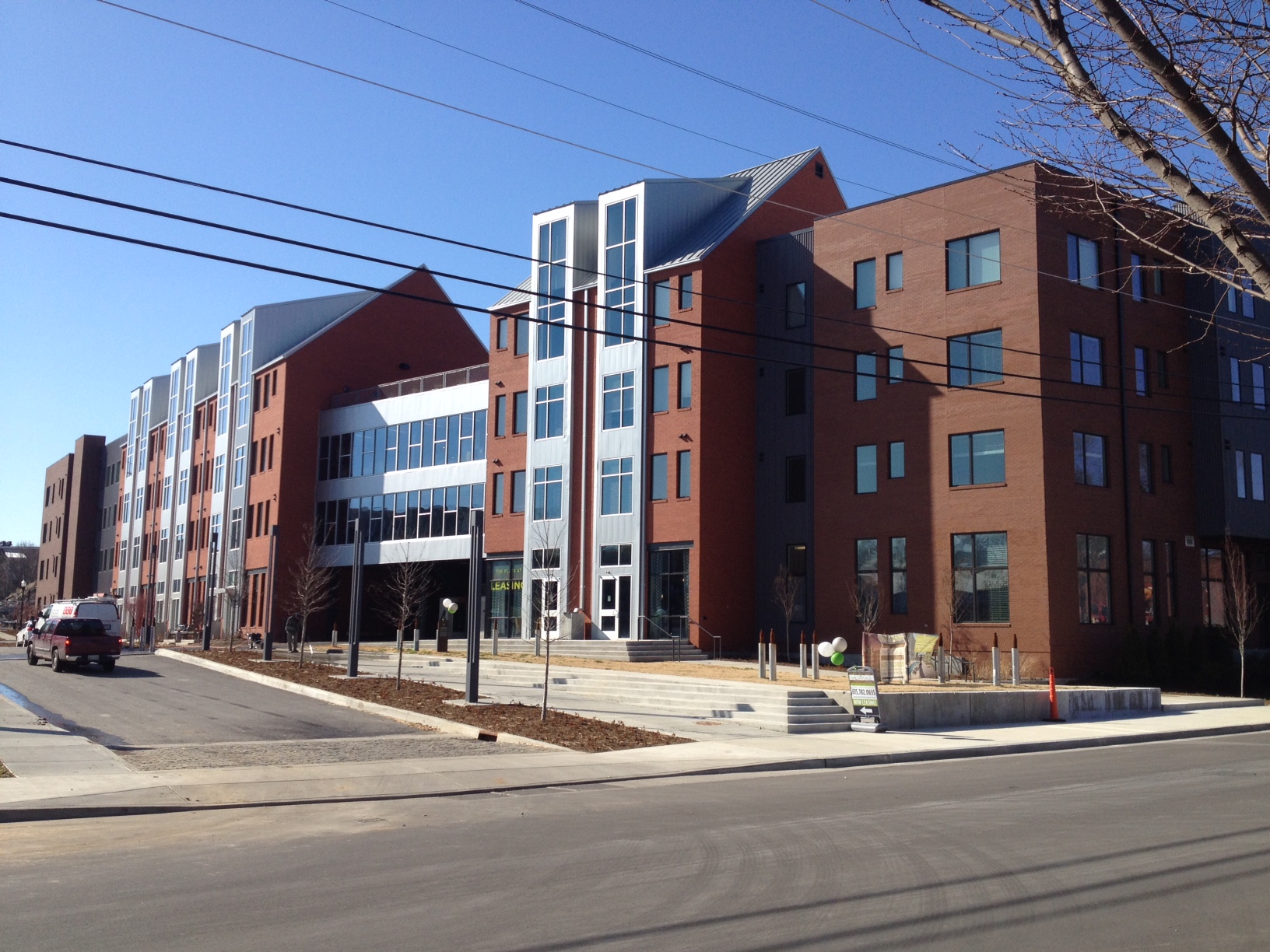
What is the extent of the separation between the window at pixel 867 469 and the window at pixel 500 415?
15832 mm

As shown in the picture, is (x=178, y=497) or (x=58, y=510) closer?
(x=178, y=497)

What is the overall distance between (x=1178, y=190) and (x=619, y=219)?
3830 cm

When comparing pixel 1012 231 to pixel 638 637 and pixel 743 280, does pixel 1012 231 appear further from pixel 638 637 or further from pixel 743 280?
pixel 638 637

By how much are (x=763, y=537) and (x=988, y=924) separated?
1389 inches

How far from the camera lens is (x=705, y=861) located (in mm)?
9234

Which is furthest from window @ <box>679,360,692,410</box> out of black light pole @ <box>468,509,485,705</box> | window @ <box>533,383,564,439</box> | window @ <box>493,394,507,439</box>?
black light pole @ <box>468,509,485,705</box>

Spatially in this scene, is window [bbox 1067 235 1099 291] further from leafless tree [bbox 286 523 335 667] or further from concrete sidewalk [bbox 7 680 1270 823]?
leafless tree [bbox 286 523 335 667]

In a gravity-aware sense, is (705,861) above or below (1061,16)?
below

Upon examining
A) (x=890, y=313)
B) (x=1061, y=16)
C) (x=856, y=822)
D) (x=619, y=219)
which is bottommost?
(x=856, y=822)

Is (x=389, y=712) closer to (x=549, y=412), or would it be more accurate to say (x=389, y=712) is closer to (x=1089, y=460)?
(x=549, y=412)

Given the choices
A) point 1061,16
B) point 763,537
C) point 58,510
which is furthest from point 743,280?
point 58,510

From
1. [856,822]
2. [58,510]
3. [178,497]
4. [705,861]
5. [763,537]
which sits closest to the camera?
[705,861]

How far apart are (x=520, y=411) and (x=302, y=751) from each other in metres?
30.8

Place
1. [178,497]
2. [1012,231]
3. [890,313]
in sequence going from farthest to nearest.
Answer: [178,497] < [890,313] < [1012,231]
